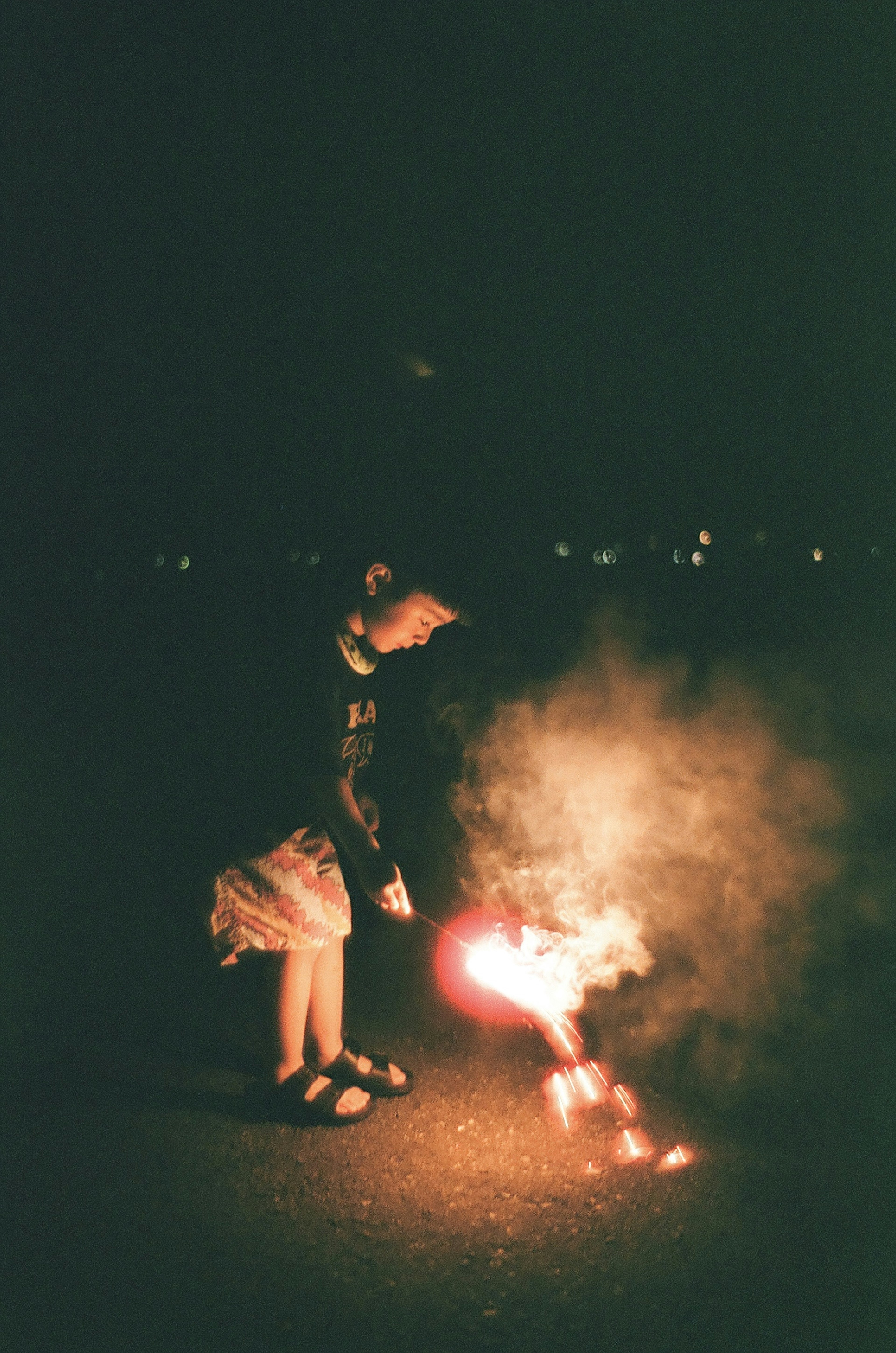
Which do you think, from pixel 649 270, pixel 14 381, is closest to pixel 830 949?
pixel 649 270

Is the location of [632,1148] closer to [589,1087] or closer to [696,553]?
[589,1087]

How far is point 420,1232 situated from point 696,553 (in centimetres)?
347

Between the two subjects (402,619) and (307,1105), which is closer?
(307,1105)

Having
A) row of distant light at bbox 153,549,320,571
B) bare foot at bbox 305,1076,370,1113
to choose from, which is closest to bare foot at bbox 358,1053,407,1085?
bare foot at bbox 305,1076,370,1113

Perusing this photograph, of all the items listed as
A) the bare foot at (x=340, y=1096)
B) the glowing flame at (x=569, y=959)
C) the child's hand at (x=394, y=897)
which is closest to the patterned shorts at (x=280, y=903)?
the child's hand at (x=394, y=897)

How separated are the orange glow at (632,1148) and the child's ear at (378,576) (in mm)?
2633

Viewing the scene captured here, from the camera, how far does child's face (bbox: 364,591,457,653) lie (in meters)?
3.55

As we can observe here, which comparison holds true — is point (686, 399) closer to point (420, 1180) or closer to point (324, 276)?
point (324, 276)

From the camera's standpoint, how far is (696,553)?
13.9 feet

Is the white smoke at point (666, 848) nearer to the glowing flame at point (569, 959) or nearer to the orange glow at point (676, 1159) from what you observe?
the glowing flame at point (569, 959)

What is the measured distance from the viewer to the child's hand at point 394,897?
3221 millimetres

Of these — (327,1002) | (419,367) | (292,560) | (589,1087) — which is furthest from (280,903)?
(419,367)

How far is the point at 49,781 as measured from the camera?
4.20 meters

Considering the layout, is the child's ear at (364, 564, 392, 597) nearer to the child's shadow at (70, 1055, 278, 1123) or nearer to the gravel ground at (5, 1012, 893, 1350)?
the child's shadow at (70, 1055, 278, 1123)
